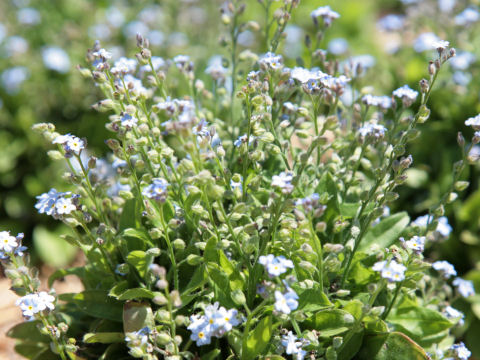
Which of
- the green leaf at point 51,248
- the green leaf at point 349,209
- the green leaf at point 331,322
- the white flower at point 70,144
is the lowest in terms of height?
the green leaf at point 51,248

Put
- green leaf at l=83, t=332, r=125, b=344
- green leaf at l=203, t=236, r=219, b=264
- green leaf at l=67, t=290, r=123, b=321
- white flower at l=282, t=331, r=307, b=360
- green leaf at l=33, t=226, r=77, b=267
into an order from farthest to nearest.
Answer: green leaf at l=33, t=226, r=77, b=267
green leaf at l=67, t=290, r=123, b=321
green leaf at l=83, t=332, r=125, b=344
green leaf at l=203, t=236, r=219, b=264
white flower at l=282, t=331, r=307, b=360

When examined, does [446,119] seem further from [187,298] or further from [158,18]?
[158,18]

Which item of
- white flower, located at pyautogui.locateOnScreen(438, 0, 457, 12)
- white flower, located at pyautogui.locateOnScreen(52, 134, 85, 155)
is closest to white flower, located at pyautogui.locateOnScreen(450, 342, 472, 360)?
white flower, located at pyautogui.locateOnScreen(52, 134, 85, 155)

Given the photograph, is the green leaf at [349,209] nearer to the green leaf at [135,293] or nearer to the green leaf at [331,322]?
the green leaf at [331,322]

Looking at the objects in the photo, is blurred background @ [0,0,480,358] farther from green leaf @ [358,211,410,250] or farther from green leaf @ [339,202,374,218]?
green leaf @ [339,202,374,218]

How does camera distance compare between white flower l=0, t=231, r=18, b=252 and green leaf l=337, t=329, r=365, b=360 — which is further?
green leaf l=337, t=329, r=365, b=360

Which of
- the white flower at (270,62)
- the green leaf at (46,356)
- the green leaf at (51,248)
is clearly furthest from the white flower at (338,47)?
the green leaf at (46,356)

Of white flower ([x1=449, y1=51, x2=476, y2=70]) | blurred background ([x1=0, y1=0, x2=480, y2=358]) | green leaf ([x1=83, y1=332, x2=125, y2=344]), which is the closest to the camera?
green leaf ([x1=83, y1=332, x2=125, y2=344])
